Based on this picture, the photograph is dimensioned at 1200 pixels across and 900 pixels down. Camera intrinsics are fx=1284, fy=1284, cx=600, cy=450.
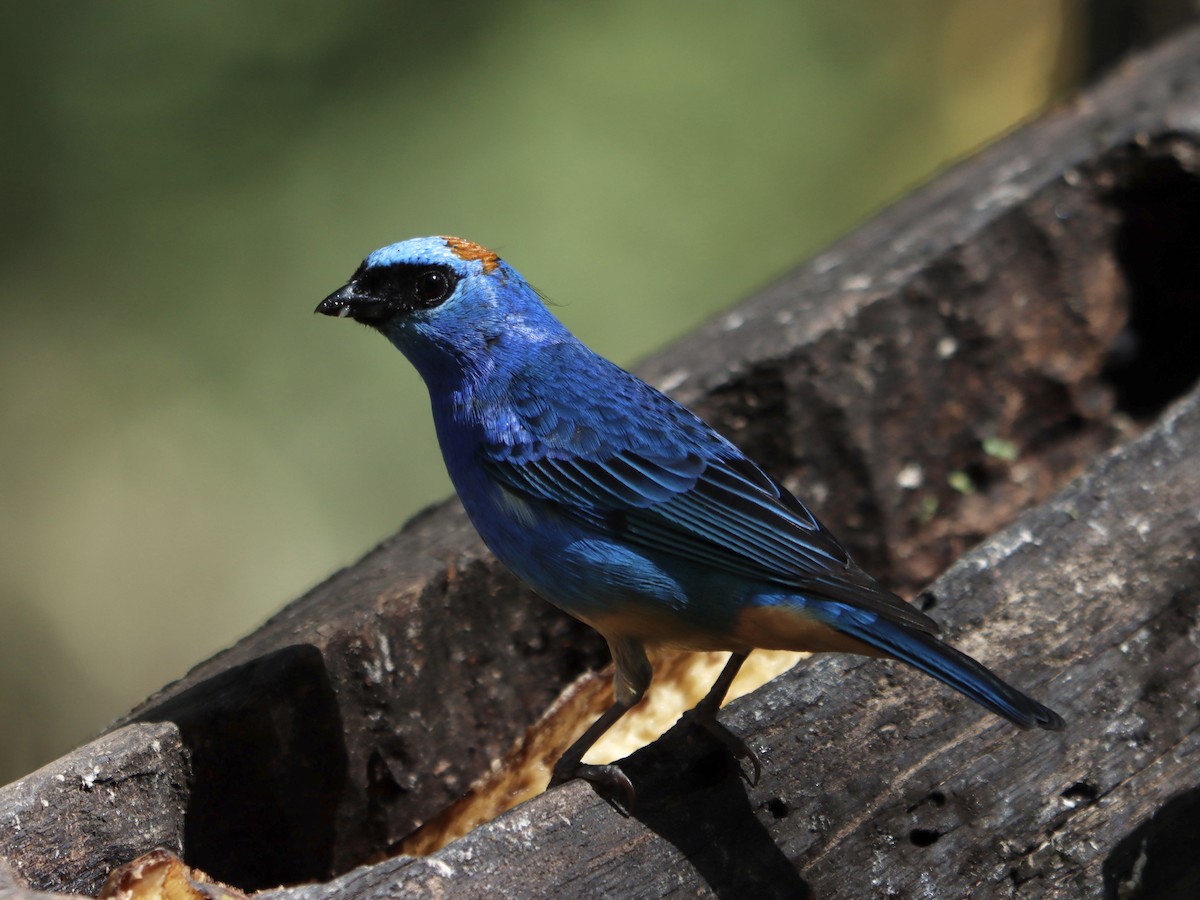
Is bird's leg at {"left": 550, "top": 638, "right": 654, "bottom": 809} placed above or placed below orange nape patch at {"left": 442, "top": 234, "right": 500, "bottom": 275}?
below

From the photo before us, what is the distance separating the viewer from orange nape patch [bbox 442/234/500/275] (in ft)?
9.30

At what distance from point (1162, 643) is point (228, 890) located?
181 centimetres

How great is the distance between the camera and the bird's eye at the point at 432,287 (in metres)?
2.78

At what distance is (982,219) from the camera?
388 cm

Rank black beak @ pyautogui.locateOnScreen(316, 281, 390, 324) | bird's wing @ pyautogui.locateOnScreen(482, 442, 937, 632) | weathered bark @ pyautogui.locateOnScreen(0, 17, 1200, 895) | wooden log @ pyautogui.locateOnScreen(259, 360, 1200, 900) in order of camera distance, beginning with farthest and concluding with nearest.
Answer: black beak @ pyautogui.locateOnScreen(316, 281, 390, 324) < bird's wing @ pyautogui.locateOnScreen(482, 442, 937, 632) < weathered bark @ pyautogui.locateOnScreen(0, 17, 1200, 895) < wooden log @ pyautogui.locateOnScreen(259, 360, 1200, 900)

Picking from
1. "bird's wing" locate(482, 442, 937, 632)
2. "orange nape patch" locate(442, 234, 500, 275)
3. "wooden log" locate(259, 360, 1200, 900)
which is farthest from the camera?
"orange nape patch" locate(442, 234, 500, 275)

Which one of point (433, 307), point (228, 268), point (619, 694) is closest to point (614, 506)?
point (619, 694)

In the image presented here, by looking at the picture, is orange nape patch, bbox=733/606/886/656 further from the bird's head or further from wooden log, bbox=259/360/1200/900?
the bird's head

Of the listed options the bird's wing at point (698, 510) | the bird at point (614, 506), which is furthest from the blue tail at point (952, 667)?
the bird's wing at point (698, 510)

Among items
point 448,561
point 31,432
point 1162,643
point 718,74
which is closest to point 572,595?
point 448,561

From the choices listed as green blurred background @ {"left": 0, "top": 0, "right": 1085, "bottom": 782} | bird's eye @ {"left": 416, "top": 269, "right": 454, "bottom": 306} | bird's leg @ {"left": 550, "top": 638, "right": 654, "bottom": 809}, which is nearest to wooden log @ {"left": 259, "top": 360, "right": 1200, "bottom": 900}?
bird's leg @ {"left": 550, "top": 638, "right": 654, "bottom": 809}

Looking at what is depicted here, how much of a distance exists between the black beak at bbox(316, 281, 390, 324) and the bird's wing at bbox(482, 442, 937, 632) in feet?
1.41

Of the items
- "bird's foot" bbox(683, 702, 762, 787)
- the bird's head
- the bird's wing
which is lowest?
"bird's foot" bbox(683, 702, 762, 787)

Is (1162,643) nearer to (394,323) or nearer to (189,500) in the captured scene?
(394,323)
